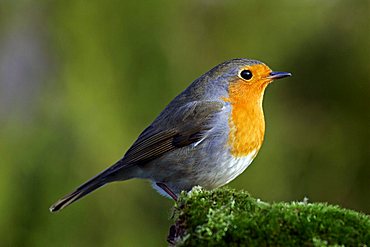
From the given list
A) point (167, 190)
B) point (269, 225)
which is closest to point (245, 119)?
point (167, 190)

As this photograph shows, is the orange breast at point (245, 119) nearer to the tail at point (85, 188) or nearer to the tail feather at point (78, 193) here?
the tail at point (85, 188)

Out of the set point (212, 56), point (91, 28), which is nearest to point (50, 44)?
point (91, 28)

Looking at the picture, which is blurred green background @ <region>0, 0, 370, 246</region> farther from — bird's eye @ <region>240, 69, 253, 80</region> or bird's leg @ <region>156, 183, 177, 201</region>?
bird's eye @ <region>240, 69, 253, 80</region>

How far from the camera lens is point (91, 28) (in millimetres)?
6922

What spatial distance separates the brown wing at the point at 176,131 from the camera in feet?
15.0

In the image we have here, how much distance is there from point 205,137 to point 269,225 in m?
2.03

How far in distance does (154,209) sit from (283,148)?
1732mm

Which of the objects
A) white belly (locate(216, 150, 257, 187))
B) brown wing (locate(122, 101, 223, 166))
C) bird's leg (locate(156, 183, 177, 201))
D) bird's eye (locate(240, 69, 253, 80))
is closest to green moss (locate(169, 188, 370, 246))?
white belly (locate(216, 150, 257, 187))

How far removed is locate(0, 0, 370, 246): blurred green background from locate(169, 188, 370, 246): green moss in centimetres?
384

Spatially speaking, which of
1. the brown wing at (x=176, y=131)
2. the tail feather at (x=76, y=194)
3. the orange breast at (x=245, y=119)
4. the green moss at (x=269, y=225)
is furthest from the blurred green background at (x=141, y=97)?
the green moss at (x=269, y=225)

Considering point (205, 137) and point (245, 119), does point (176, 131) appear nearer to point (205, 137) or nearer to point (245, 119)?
point (205, 137)

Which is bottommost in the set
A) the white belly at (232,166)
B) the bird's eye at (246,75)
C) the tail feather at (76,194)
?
the tail feather at (76,194)

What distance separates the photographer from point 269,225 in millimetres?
2453

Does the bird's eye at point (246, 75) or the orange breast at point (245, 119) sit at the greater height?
the bird's eye at point (246, 75)
